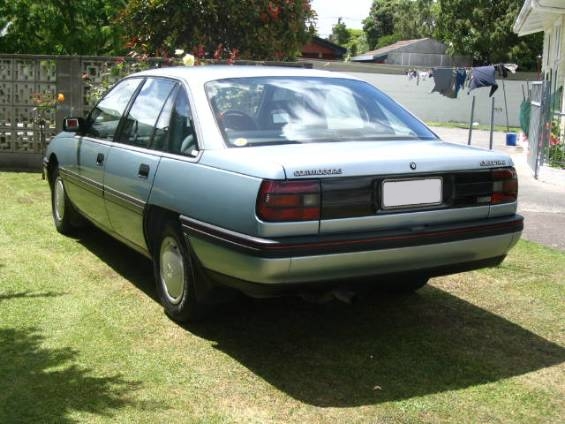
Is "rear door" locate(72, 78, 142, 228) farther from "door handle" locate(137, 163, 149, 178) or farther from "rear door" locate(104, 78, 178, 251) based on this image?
"door handle" locate(137, 163, 149, 178)

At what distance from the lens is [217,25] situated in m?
14.4

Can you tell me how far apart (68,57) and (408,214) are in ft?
28.5

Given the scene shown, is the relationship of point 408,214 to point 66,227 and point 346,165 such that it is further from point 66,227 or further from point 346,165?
point 66,227

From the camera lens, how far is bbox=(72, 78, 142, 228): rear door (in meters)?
5.71

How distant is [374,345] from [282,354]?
1.81 feet

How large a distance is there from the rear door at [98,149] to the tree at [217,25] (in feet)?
25.4

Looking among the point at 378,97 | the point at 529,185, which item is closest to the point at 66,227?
the point at 378,97

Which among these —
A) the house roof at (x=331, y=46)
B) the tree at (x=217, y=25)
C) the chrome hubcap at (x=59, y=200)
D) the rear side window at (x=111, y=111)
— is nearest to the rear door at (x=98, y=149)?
the rear side window at (x=111, y=111)

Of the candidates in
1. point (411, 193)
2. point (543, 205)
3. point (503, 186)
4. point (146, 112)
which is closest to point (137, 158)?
point (146, 112)

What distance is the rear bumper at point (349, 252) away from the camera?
3.76m

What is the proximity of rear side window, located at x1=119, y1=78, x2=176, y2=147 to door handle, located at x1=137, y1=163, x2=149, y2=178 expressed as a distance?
19 cm

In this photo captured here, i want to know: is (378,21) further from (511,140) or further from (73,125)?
(73,125)

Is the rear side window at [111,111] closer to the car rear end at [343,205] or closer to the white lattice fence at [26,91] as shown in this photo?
the car rear end at [343,205]

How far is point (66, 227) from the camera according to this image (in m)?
7.16
